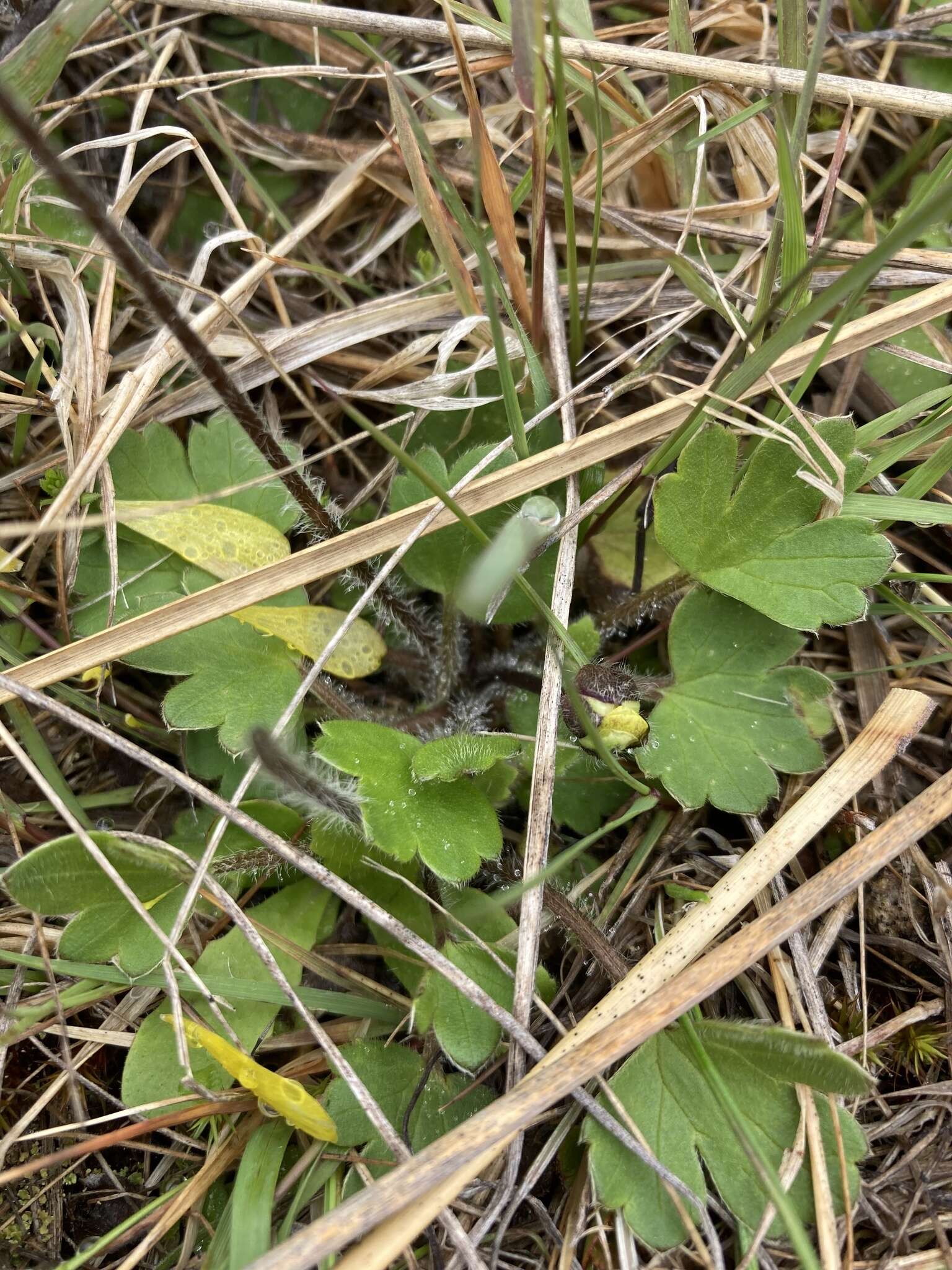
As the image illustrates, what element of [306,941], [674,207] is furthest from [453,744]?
[674,207]

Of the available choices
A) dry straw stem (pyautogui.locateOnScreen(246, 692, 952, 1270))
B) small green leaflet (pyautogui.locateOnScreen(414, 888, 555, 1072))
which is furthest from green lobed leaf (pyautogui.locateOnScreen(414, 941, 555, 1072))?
dry straw stem (pyautogui.locateOnScreen(246, 692, 952, 1270))

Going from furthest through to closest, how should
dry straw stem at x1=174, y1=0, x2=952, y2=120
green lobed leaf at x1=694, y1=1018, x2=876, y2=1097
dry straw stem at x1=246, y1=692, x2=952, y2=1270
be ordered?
dry straw stem at x1=174, y1=0, x2=952, y2=120
green lobed leaf at x1=694, y1=1018, x2=876, y2=1097
dry straw stem at x1=246, y1=692, x2=952, y2=1270

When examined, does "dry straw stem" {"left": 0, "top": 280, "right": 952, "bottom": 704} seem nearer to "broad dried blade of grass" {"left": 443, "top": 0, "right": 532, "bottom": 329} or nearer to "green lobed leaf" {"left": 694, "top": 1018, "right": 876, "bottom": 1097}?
"broad dried blade of grass" {"left": 443, "top": 0, "right": 532, "bottom": 329}

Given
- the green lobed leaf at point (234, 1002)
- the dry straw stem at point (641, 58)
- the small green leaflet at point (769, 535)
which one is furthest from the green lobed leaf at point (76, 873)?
the dry straw stem at point (641, 58)

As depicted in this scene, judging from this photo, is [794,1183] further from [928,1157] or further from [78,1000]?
[78,1000]

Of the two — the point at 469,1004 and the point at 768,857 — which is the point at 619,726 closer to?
the point at 768,857

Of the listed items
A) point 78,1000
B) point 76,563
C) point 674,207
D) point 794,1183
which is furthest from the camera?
point 674,207
